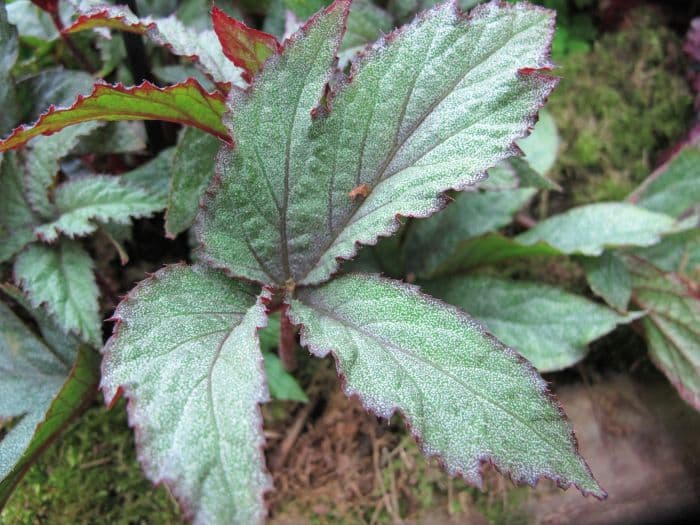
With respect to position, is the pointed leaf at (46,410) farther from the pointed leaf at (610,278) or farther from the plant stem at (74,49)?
the pointed leaf at (610,278)

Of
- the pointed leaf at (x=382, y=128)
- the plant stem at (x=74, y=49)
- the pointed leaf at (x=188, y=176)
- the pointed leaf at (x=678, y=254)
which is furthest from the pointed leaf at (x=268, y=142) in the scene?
the pointed leaf at (x=678, y=254)

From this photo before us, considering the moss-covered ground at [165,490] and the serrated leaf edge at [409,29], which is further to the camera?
the moss-covered ground at [165,490]

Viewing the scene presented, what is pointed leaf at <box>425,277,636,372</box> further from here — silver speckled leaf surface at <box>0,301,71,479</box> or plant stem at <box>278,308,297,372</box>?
silver speckled leaf surface at <box>0,301,71,479</box>

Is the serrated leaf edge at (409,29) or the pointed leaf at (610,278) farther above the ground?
the serrated leaf edge at (409,29)

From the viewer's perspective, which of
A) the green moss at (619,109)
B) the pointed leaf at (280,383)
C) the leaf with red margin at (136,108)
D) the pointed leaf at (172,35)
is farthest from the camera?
the green moss at (619,109)

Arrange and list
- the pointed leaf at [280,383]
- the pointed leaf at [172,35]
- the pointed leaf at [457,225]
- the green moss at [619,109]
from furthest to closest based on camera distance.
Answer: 1. the green moss at [619,109]
2. the pointed leaf at [457,225]
3. the pointed leaf at [280,383]
4. the pointed leaf at [172,35]

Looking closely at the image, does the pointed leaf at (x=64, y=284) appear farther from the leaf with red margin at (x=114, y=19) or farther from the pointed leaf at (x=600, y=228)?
the pointed leaf at (x=600, y=228)

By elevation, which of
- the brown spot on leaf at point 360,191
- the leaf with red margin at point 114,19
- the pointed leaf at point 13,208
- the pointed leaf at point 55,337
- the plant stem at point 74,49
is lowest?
the pointed leaf at point 55,337
